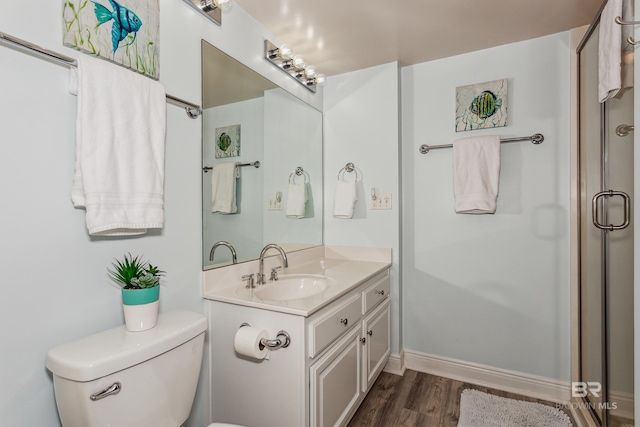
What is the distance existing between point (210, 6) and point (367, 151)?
1.32 m

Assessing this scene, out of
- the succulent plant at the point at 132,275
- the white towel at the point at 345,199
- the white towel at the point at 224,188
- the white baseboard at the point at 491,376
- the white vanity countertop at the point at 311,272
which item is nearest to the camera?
the succulent plant at the point at 132,275

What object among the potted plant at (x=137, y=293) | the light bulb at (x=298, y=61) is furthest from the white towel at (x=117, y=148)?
the light bulb at (x=298, y=61)

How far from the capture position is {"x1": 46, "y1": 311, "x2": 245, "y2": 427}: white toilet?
32.9 inches

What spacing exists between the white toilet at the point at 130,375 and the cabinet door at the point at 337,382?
1.38 ft

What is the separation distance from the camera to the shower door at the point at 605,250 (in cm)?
121

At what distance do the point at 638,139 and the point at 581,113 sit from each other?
1.01 metres

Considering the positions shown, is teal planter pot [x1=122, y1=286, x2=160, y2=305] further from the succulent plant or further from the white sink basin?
the white sink basin

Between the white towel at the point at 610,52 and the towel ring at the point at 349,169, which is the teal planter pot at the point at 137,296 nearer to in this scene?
the towel ring at the point at 349,169

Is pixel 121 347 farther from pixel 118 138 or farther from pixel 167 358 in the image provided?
pixel 118 138

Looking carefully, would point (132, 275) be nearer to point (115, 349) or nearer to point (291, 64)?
point (115, 349)

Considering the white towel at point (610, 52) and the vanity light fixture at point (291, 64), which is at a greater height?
the vanity light fixture at point (291, 64)

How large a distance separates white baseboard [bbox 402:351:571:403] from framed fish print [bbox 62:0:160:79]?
2.34 meters

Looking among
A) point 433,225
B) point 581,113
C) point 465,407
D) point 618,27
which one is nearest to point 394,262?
point 433,225

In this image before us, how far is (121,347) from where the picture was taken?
3.01 feet
